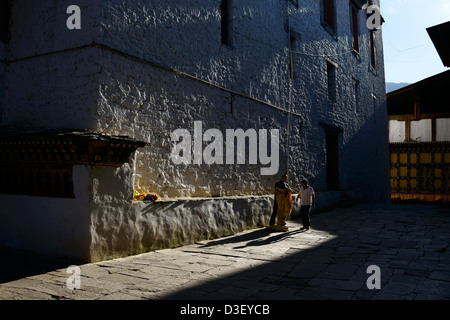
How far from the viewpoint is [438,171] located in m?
17.8

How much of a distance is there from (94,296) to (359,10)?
705 inches

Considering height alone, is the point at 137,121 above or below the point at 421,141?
below

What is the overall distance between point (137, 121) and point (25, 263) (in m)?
2.68

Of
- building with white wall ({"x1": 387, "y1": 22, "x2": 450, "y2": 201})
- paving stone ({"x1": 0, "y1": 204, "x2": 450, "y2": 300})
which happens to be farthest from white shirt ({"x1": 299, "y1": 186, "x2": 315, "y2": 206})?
building with white wall ({"x1": 387, "y1": 22, "x2": 450, "y2": 201})

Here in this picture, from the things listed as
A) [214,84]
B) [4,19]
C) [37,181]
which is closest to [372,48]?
[214,84]

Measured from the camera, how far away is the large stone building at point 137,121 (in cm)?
488

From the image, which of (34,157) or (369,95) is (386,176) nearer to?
(369,95)

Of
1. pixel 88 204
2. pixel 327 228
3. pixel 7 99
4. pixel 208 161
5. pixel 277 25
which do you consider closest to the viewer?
pixel 88 204

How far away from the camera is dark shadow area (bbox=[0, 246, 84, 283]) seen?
13.5 ft

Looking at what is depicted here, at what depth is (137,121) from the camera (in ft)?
18.8

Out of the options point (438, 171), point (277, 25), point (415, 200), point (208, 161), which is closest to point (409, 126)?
point (438, 171)

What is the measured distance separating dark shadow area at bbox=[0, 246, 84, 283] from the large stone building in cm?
15

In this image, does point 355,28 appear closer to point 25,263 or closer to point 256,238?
point 256,238

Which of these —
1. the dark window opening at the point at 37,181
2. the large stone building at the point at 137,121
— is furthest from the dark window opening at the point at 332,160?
the dark window opening at the point at 37,181
